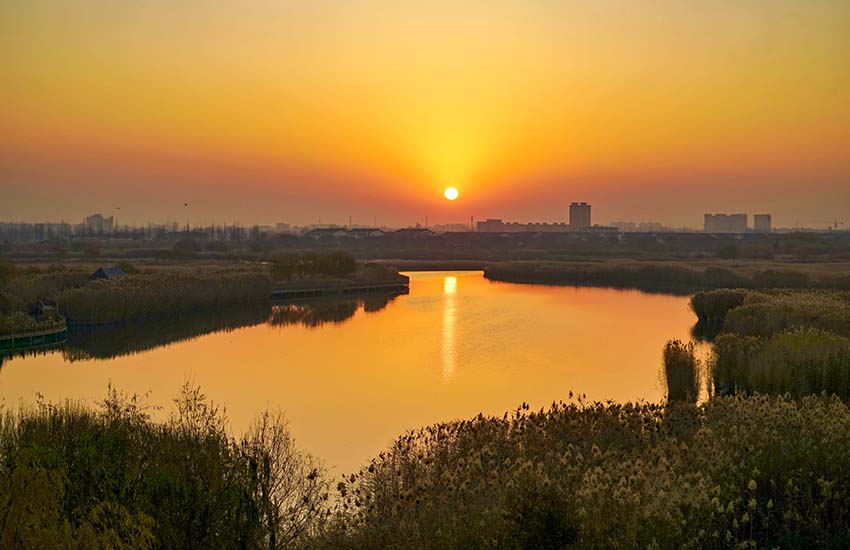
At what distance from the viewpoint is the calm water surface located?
20234mm

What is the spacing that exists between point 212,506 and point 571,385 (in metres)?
16.1

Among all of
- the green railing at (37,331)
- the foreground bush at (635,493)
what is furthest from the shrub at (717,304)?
the green railing at (37,331)

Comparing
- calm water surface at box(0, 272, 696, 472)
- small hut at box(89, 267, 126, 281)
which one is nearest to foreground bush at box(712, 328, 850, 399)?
calm water surface at box(0, 272, 696, 472)

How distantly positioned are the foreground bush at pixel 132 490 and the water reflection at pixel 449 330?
1428 centimetres

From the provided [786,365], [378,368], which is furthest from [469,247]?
[786,365]

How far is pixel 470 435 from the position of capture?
13797 mm

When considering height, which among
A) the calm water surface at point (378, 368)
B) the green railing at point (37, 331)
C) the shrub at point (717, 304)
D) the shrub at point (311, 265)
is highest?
the shrub at point (311, 265)

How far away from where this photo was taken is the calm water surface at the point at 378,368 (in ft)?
66.4

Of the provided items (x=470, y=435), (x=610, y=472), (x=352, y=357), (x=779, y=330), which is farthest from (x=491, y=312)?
(x=610, y=472)

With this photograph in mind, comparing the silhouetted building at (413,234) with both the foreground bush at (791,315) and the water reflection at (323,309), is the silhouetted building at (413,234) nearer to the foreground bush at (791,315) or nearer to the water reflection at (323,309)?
the water reflection at (323,309)

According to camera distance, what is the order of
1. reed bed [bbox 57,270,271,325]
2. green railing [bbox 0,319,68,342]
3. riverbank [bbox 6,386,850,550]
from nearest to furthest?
riverbank [bbox 6,386,850,550], green railing [bbox 0,319,68,342], reed bed [bbox 57,270,271,325]

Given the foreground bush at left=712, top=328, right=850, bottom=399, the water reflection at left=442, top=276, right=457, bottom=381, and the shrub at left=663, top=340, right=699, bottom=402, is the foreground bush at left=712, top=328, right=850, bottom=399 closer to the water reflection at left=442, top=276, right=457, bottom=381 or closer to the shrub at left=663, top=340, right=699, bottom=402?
the shrub at left=663, top=340, right=699, bottom=402

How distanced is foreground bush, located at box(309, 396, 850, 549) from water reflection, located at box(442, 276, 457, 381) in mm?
12776

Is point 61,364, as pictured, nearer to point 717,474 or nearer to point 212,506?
point 212,506
